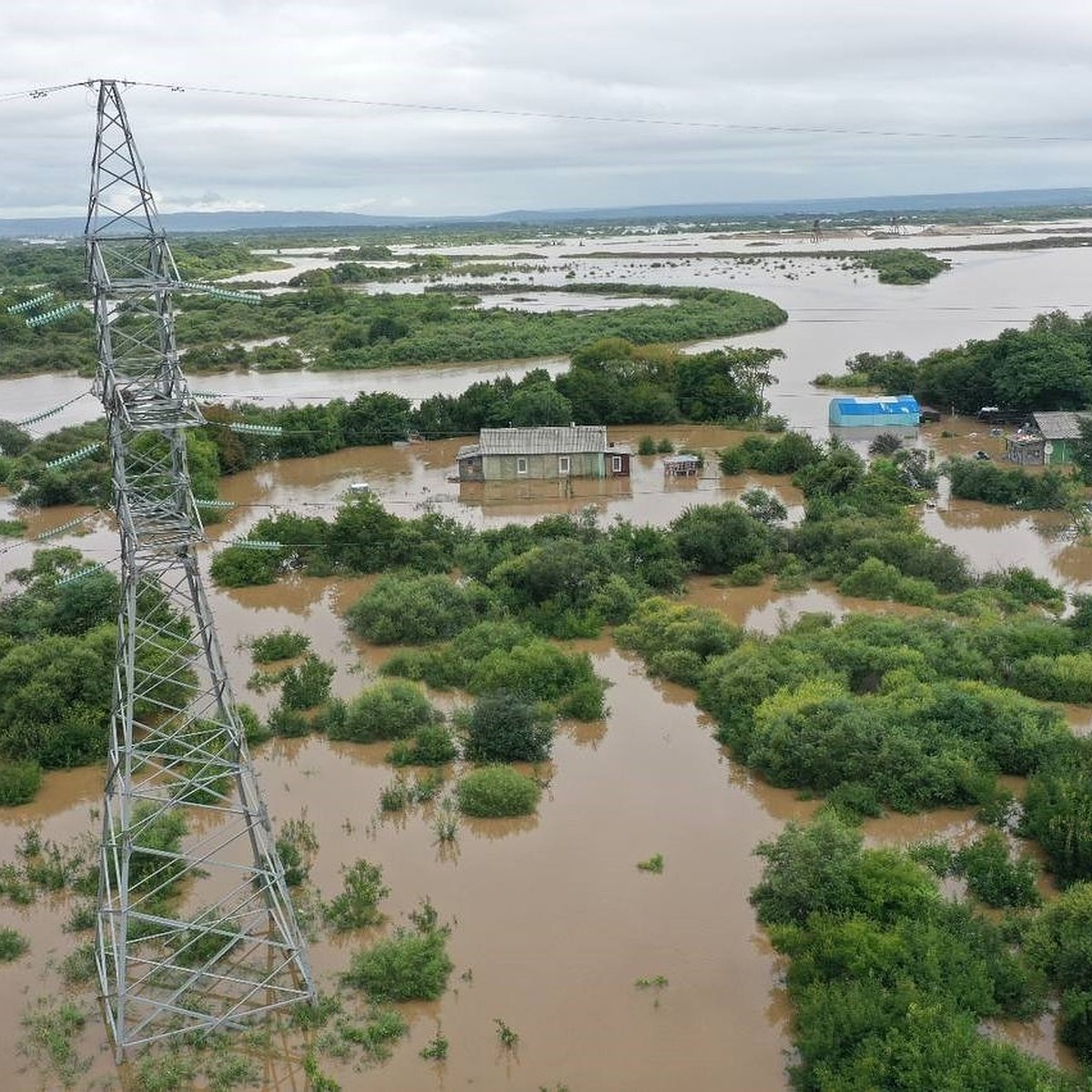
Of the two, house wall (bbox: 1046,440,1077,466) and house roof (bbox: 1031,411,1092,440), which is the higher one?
house roof (bbox: 1031,411,1092,440)

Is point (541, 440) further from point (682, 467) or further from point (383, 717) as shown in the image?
point (383, 717)

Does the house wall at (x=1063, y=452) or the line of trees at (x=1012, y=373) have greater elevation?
the line of trees at (x=1012, y=373)

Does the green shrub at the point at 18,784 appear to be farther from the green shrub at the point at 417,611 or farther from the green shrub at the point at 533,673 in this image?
the green shrub at the point at 533,673

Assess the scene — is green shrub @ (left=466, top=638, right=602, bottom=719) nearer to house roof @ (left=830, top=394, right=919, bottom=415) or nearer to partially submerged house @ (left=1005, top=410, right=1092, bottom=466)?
partially submerged house @ (left=1005, top=410, right=1092, bottom=466)

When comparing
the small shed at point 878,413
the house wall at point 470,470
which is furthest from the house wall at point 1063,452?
the house wall at point 470,470

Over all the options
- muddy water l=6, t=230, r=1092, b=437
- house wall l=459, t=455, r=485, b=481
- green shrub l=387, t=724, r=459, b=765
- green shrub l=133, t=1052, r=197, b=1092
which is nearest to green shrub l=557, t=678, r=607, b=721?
green shrub l=387, t=724, r=459, b=765

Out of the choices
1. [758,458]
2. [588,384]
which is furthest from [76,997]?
[588,384]
